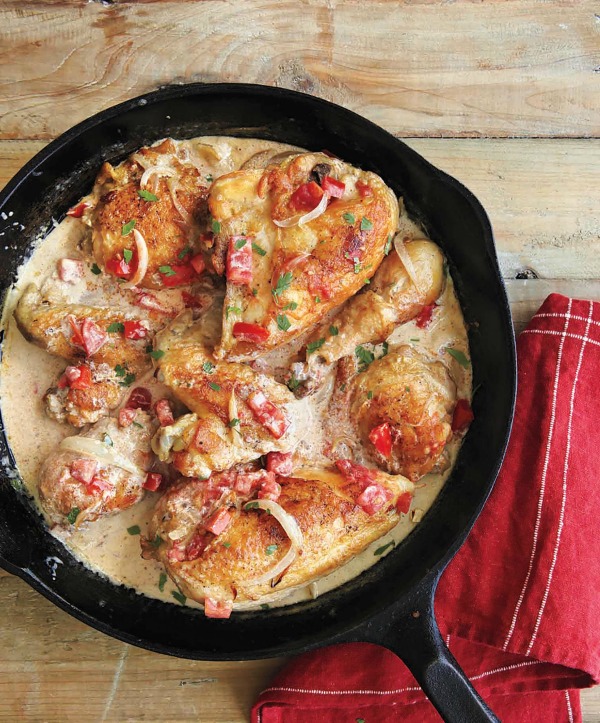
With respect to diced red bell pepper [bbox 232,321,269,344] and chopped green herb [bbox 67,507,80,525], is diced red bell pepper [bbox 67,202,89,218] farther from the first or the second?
chopped green herb [bbox 67,507,80,525]

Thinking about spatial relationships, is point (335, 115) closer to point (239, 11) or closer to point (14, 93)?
point (239, 11)

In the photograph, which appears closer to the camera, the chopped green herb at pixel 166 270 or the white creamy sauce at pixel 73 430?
the chopped green herb at pixel 166 270

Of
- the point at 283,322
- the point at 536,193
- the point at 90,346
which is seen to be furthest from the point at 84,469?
the point at 536,193

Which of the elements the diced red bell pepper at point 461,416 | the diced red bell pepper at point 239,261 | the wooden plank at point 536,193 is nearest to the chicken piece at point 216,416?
the diced red bell pepper at point 239,261

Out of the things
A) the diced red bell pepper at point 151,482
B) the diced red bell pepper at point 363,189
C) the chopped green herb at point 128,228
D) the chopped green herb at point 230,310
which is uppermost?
the diced red bell pepper at point 363,189

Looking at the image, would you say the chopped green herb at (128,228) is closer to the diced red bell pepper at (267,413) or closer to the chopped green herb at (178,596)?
the diced red bell pepper at (267,413)

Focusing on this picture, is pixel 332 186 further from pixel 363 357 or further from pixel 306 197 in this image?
pixel 363 357
